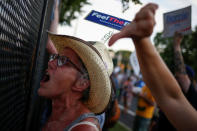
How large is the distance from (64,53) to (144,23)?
0.84m

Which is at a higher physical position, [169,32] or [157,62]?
[169,32]

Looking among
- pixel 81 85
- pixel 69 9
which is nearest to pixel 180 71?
pixel 81 85

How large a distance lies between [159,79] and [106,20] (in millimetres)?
709

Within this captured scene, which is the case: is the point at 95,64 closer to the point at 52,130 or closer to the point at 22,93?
the point at 52,130

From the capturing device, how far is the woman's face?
1.33m

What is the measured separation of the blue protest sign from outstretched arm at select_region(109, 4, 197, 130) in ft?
1.71

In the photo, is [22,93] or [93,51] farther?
[22,93]

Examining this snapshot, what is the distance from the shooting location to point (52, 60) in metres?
1.47

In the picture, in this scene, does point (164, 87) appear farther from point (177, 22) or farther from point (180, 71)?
point (180, 71)

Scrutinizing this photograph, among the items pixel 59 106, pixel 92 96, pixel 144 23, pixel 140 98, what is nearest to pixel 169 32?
pixel 92 96

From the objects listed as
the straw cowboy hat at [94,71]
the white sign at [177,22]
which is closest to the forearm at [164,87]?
the straw cowboy hat at [94,71]

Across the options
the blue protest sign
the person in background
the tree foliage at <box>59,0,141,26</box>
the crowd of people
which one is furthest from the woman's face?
the tree foliage at <box>59,0,141,26</box>

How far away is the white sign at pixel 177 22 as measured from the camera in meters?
1.51

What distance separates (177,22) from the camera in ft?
5.78
